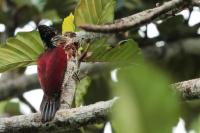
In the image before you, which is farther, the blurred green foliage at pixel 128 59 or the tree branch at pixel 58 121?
the tree branch at pixel 58 121

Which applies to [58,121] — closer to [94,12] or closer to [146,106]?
[94,12]

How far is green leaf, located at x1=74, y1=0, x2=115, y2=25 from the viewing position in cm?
105

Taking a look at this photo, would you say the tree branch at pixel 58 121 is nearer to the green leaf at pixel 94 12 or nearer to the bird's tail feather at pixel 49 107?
the bird's tail feather at pixel 49 107

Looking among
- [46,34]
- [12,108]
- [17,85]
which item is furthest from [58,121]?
[12,108]

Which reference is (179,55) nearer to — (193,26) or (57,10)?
(193,26)

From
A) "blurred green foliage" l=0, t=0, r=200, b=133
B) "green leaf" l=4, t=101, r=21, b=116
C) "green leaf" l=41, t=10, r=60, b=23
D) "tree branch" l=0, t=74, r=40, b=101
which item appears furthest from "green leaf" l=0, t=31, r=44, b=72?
"green leaf" l=4, t=101, r=21, b=116

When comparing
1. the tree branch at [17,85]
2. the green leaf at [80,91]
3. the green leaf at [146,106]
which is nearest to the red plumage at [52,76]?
the green leaf at [80,91]

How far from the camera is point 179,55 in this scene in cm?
193

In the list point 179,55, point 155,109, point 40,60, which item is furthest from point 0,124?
point 179,55

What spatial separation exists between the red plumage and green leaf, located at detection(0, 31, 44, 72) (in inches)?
6.7

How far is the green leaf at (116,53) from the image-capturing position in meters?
1.05

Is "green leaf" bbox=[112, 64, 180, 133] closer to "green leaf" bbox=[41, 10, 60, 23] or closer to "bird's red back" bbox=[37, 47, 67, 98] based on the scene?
"bird's red back" bbox=[37, 47, 67, 98]

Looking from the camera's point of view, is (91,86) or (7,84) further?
(91,86)

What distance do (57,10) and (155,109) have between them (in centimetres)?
188
